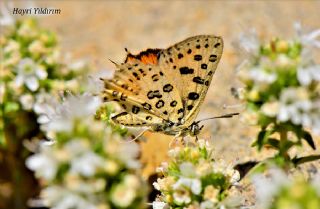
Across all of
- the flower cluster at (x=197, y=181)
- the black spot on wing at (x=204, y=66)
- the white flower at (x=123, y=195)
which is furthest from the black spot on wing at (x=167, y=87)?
the white flower at (x=123, y=195)

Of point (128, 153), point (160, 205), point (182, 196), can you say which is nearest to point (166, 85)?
point (160, 205)

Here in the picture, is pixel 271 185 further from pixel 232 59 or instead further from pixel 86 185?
pixel 232 59

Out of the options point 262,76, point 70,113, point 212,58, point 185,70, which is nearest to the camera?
point 70,113

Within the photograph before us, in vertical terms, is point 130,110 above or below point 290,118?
above

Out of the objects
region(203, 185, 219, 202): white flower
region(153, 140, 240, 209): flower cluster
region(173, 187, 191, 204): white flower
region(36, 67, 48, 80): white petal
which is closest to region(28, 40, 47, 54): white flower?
region(36, 67, 48, 80): white petal

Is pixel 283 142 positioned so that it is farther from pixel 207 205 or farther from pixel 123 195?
pixel 123 195

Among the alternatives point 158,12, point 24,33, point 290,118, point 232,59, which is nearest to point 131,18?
point 158,12
